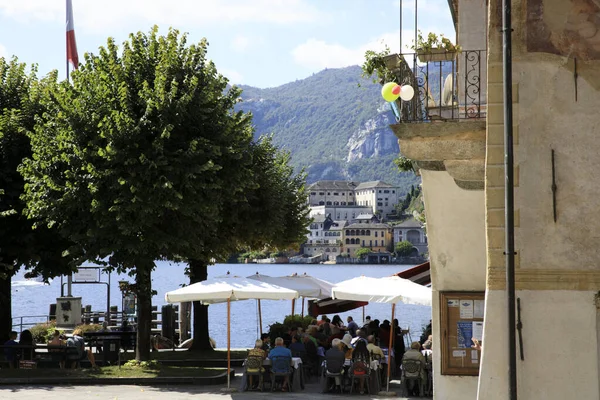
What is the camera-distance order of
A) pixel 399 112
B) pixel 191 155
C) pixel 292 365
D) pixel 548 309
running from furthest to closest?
pixel 191 155 < pixel 292 365 < pixel 399 112 < pixel 548 309

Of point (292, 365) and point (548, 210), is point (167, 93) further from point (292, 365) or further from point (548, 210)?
point (548, 210)

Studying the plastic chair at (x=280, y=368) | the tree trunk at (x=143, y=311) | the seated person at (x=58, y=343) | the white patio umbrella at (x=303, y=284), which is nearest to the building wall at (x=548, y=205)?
the plastic chair at (x=280, y=368)

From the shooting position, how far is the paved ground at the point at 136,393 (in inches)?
848

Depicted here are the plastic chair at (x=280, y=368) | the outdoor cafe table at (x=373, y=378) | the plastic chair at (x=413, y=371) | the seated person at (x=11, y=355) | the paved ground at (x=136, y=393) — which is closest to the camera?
the paved ground at (x=136, y=393)

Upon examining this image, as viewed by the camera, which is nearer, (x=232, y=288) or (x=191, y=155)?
(x=232, y=288)

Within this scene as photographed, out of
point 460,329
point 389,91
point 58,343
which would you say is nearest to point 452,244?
point 460,329

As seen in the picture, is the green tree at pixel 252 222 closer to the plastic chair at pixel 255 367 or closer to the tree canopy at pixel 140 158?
the tree canopy at pixel 140 158

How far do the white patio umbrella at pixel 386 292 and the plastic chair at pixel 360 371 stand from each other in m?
0.54

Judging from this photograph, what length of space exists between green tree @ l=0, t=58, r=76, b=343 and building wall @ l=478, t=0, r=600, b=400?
1907 centimetres

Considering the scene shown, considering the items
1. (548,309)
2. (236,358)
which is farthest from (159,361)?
(548,309)

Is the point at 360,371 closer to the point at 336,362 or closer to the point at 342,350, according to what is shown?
the point at 336,362

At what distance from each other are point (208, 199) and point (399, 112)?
12.0 meters

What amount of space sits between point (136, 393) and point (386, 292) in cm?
608

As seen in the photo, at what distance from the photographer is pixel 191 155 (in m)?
25.9
